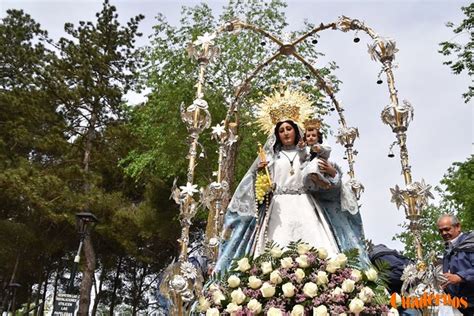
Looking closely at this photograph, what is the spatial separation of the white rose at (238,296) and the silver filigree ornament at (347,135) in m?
4.96

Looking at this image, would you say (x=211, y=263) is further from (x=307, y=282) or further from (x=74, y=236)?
(x=74, y=236)

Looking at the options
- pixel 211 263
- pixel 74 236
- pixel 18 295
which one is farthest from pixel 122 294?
pixel 211 263

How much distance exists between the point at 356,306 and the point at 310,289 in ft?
1.09

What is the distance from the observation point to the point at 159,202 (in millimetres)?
24359

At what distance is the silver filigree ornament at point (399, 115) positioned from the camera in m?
6.05

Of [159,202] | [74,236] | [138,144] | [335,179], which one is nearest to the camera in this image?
[335,179]

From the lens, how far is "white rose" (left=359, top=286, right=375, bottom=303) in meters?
3.85

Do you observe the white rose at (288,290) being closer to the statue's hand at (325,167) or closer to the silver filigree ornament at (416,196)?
the statue's hand at (325,167)

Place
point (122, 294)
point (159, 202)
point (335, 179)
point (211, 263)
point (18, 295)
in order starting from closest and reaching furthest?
1. point (335, 179)
2. point (211, 263)
3. point (159, 202)
4. point (18, 295)
5. point (122, 294)

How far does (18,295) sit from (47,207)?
16.3 meters

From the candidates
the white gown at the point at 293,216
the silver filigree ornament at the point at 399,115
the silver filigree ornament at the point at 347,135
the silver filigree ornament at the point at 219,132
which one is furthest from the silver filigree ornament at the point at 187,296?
the silver filigree ornament at the point at 347,135

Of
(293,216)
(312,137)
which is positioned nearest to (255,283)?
(293,216)

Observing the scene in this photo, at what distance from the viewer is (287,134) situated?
21.9ft

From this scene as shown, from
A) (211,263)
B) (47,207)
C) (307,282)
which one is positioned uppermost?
(47,207)
